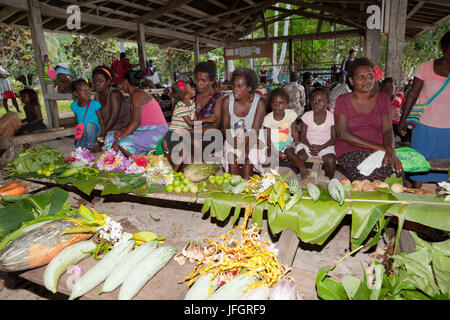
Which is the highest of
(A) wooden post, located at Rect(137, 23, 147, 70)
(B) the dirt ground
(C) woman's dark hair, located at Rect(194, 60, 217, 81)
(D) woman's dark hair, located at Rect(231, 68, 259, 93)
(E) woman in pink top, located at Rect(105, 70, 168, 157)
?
(A) wooden post, located at Rect(137, 23, 147, 70)

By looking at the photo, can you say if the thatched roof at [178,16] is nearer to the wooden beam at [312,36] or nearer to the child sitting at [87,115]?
the wooden beam at [312,36]

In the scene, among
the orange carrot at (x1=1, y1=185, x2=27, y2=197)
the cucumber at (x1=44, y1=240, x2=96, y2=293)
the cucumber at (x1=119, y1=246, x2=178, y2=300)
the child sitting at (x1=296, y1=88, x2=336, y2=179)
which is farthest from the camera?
the child sitting at (x1=296, y1=88, x2=336, y2=179)

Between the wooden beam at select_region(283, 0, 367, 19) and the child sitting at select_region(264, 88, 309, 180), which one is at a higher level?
the wooden beam at select_region(283, 0, 367, 19)

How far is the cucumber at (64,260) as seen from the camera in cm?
154

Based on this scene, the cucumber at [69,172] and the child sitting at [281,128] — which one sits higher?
the child sitting at [281,128]

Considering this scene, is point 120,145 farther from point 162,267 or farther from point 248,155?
point 162,267

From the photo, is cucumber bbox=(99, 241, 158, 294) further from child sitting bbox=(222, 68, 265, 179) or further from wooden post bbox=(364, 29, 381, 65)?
wooden post bbox=(364, 29, 381, 65)

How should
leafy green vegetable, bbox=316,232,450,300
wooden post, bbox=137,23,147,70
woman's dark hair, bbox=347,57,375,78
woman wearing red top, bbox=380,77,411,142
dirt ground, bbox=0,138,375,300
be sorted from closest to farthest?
leafy green vegetable, bbox=316,232,450,300 → dirt ground, bbox=0,138,375,300 → woman's dark hair, bbox=347,57,375,78 → woman wearing red top, bbox=380,77,411,142 → wooden post, bbox=137,23,147,70

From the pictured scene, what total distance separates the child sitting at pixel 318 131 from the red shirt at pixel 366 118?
0.64m

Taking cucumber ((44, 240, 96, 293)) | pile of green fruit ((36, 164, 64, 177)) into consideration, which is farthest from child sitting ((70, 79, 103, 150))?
cucumber ((44, 240, 96, 293))

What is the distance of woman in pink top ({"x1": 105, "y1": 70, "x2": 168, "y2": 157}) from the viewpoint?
369cm

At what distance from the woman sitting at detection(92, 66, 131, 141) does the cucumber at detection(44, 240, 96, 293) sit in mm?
2459

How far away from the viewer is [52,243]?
1761 mm

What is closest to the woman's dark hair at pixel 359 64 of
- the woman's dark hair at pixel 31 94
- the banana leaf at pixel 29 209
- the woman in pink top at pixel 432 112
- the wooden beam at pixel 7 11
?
the woman in pink top at pixel 432 112
